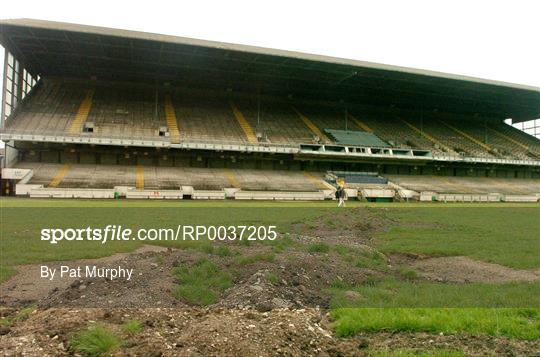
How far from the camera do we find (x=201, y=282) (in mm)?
6641

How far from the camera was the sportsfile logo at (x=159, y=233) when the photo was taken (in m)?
11.8

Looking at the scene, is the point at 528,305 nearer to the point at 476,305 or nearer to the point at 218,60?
the point at 476,305

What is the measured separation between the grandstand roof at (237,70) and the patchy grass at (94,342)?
3539cm

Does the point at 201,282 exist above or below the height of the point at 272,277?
below

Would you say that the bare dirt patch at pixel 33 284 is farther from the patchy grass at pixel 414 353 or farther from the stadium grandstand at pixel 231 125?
the stadium grandstand at pixel 231 125

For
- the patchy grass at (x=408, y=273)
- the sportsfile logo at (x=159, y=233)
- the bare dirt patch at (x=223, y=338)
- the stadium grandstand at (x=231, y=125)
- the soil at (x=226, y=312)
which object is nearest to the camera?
the bare dirt patch at (x=223, y=338)

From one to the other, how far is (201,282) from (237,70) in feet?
132

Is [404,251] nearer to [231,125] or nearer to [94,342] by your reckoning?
[94,342]

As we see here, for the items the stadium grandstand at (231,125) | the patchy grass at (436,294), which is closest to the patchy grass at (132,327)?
the patchy grass at (436,294)

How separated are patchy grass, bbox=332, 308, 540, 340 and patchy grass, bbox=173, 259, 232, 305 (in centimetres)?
185

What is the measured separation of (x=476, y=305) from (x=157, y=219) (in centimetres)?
1336

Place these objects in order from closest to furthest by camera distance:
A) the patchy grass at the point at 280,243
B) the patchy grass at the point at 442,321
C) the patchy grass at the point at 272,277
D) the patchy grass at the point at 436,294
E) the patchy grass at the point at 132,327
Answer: the patchy grass at the point at 132,327
the patchy grass at the point at 442,321
the patchy grass at the point at 436,294
the patchy grass at the point at 272,277
the patchy grass at the point at 280,243

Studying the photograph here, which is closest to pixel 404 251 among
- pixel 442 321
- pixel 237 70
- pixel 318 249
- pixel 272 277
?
pixel 318 249

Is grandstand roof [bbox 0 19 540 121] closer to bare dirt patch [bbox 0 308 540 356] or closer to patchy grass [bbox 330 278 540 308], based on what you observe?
patchy grass [bbox 330 278 540 308]
